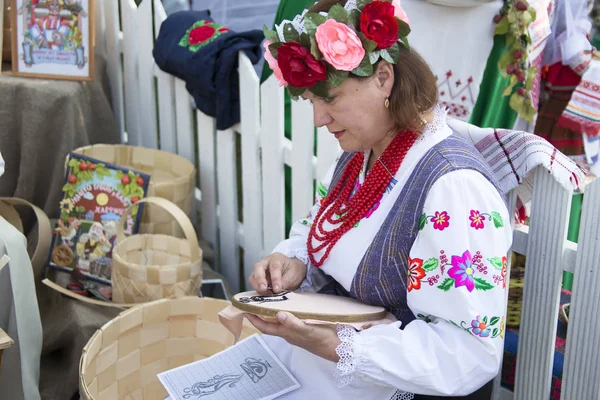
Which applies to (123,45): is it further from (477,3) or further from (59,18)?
(477,3)

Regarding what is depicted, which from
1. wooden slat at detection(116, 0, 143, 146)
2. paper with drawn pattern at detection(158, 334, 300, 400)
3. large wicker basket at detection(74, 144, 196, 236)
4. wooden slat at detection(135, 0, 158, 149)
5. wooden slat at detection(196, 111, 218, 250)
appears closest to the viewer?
paper with drawn pattern at detection(158, 334, 300, 400)

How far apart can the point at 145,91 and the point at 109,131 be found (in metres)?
0.25

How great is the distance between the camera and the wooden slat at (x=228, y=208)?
125 inches

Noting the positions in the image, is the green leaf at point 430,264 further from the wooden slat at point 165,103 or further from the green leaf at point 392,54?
the wooden slat at point 165,103

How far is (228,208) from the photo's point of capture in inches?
128

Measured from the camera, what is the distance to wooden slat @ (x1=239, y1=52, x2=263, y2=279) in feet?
9.69

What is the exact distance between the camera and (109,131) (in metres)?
3.69

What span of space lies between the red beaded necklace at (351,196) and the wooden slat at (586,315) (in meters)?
0.44

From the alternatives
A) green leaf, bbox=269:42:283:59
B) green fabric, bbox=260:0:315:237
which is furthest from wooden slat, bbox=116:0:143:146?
green leaf, bbox=269:42:283:59

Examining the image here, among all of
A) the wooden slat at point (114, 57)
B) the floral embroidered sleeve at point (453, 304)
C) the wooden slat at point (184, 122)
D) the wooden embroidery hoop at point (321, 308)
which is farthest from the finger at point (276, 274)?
the wooden slat at point (114, 57)

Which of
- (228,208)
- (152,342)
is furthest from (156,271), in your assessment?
(228,208)

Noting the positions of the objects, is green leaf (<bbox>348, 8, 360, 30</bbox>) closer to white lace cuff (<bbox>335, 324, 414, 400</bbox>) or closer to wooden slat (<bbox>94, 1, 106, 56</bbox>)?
white lace cuff (<bbox>335, 324, 414, 400</bbox>)

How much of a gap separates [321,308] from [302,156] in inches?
45.3

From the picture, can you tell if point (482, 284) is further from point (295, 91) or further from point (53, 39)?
point (53, 39)
